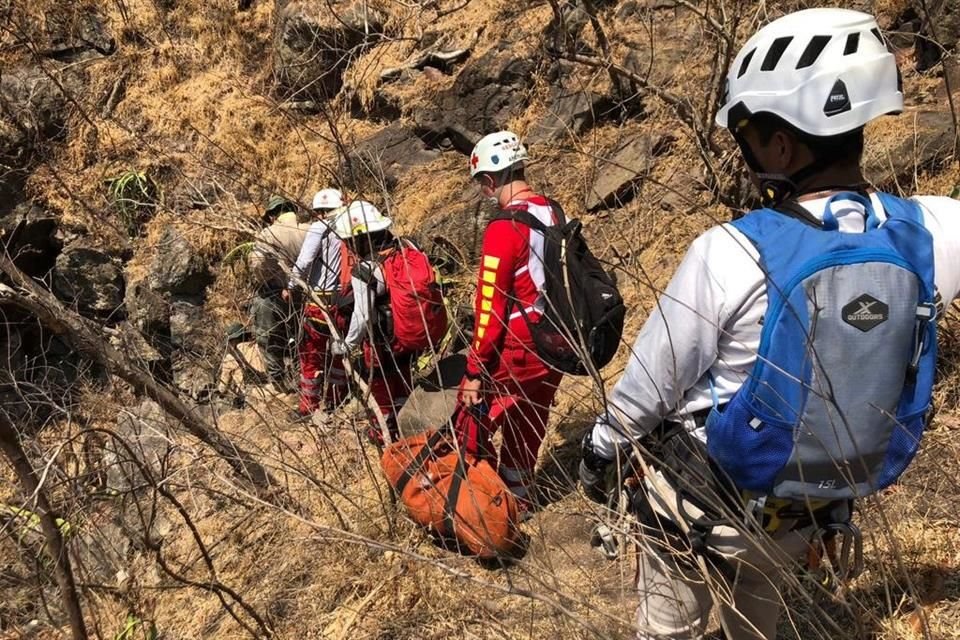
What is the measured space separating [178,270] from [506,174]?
6.46 meters

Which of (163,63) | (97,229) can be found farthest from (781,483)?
(163,63)

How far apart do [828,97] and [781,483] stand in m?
0.74

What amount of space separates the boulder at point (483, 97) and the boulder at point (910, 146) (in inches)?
149

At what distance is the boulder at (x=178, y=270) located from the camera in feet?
28.6

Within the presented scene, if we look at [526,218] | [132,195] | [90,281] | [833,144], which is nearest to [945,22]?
[526,218]

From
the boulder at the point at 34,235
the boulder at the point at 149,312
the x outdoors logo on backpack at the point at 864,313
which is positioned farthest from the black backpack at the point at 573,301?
the boulder at the point at 34,235

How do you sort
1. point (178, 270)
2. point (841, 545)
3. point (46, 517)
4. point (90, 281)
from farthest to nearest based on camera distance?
point (90, 281) → point (178, 270) → point (46, 517) → point (841, 545)

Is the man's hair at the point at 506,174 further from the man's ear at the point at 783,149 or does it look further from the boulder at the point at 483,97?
the boulder at the point at 483,97

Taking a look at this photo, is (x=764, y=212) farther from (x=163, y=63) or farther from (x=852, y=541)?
(x=163, y=63)

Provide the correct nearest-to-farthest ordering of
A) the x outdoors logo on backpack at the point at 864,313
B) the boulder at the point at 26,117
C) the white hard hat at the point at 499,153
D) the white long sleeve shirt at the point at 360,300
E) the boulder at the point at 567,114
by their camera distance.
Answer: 1. the x outdoors logo on backpack at the point at 864,313
2. the white hard hat at the point at 499,153
3. the white long sleeve shirt at the point at 360,300
4. the boulder at the point at 567,114
5. the boulder at the point at 26,117

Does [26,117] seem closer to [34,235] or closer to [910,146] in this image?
[34,235]

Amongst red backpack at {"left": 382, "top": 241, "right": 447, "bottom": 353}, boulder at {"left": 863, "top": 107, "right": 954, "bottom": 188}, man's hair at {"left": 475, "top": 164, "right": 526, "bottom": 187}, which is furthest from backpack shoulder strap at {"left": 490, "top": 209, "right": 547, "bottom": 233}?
boulder at {"left": 863, "top": 107, "right": 954, "bottom": 188}

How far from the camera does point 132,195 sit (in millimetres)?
9477

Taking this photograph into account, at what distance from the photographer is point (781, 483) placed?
1.43 m
